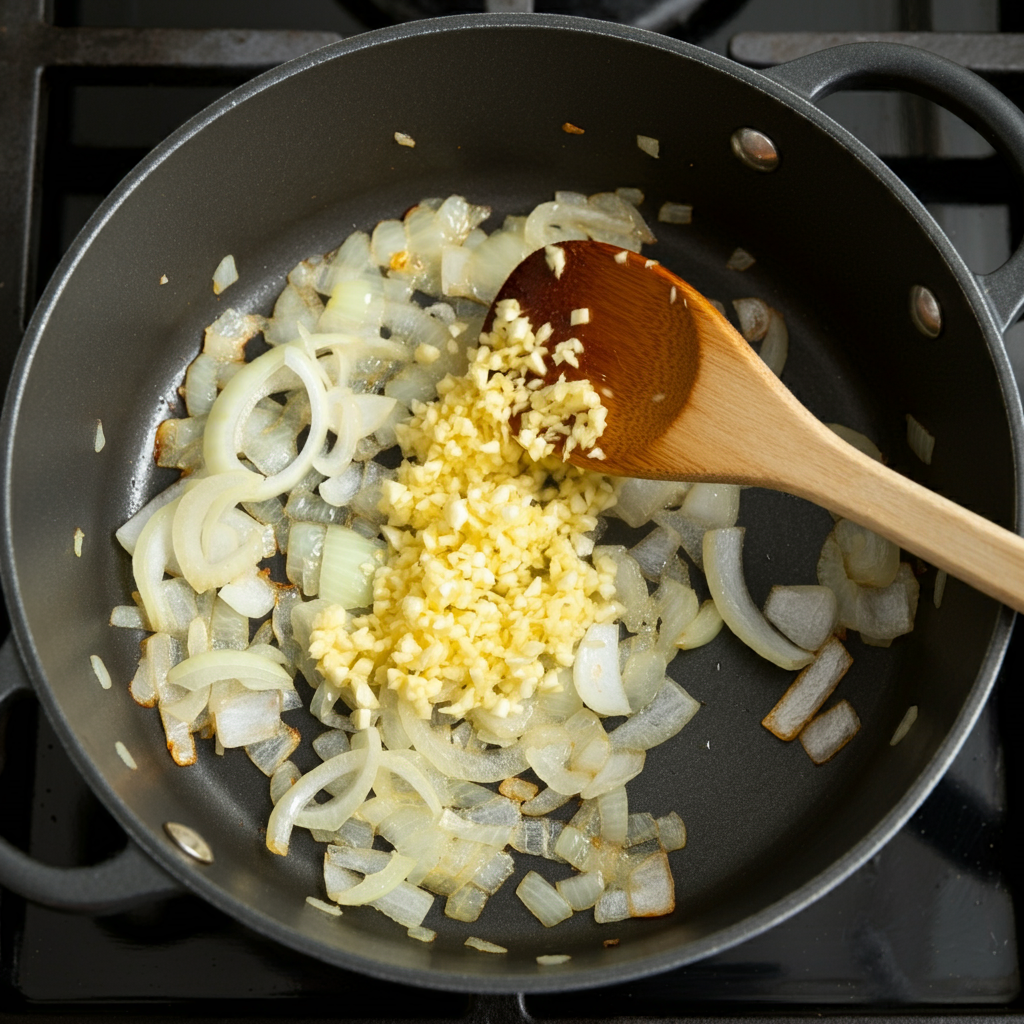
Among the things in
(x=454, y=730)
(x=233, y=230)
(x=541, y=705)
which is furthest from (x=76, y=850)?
(x=233, y=230)

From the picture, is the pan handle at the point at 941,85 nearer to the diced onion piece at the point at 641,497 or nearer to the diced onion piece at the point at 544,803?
the diced onion piece at the point at 641,497

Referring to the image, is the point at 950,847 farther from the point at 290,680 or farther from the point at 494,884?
the point at 290,680

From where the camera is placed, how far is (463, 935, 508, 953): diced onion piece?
1390 mm

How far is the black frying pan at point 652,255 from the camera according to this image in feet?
4.14

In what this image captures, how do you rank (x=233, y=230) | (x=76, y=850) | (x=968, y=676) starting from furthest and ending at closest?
(x=233, y=230)
(x=76, y=850)
(x=968, y=676)

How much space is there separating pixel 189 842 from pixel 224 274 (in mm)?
872

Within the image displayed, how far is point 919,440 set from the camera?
1.52m

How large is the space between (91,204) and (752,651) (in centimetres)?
127

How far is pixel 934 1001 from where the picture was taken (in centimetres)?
138

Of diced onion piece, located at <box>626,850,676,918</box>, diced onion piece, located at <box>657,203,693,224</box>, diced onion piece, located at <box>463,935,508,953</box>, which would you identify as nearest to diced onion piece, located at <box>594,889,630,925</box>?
diced onion piece, located at <box>626,850,676,918</box>

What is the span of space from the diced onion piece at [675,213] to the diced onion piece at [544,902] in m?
1.08

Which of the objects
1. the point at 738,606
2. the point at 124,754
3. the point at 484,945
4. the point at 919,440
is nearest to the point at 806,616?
the point at 738,606

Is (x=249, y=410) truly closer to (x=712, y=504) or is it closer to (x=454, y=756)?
(x=454, y=756)

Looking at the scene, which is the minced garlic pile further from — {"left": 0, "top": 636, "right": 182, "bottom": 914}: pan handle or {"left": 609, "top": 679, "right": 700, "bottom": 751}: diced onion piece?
{"left": 0, "top": 636, "right": 182, "bottom": 914}: pan handle
